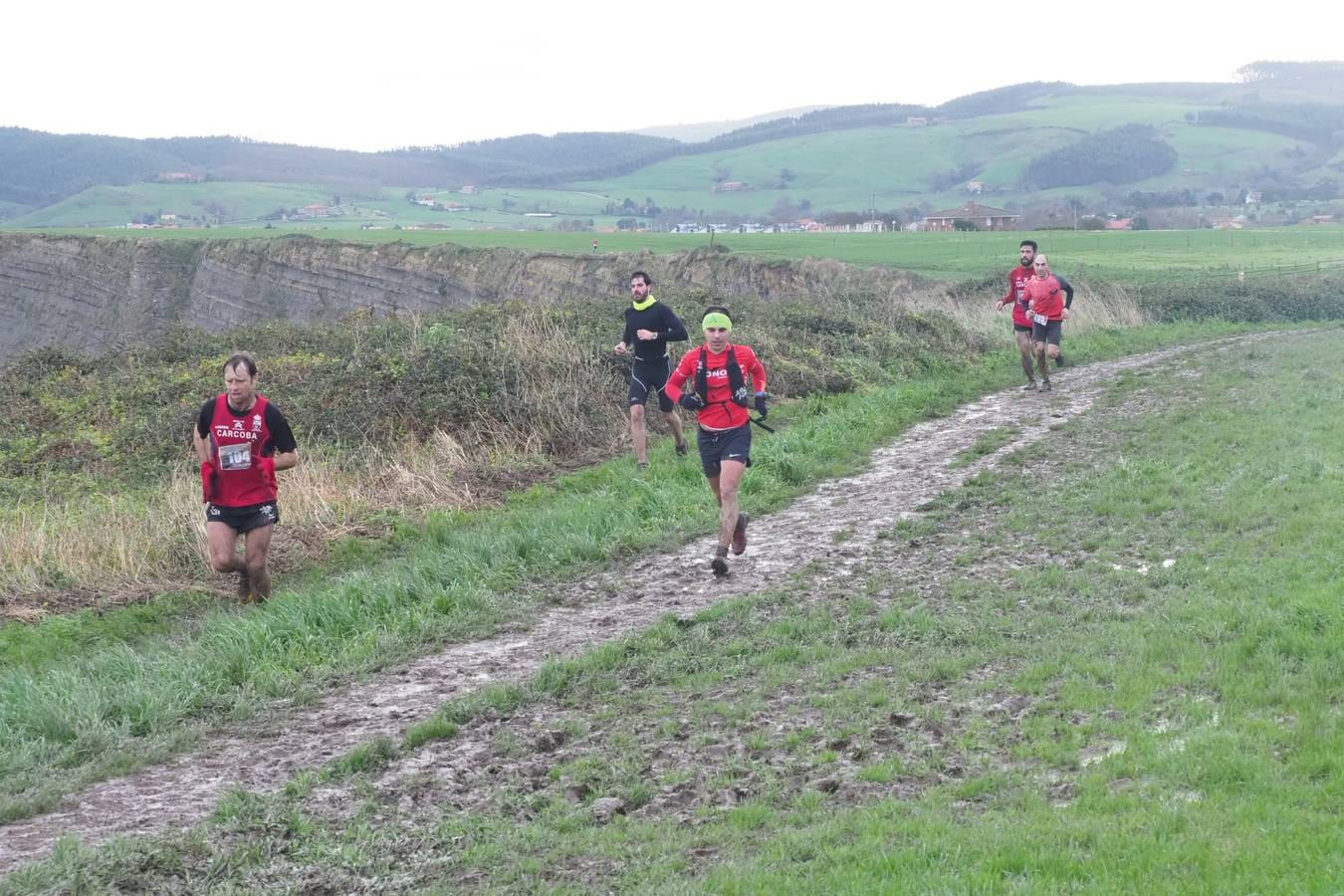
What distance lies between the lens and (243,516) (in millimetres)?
9398

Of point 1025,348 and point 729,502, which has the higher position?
point 1025,348

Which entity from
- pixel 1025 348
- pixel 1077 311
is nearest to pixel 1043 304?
pixel 1025 348

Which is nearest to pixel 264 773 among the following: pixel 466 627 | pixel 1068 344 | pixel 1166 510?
pixel 466 627

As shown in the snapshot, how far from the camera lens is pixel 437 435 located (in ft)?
48.8

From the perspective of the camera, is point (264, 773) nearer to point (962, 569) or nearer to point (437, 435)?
point (962, 569)

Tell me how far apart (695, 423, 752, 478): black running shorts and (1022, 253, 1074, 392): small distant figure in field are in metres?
10.1

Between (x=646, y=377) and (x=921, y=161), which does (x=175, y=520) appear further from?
(x=921, y=161)

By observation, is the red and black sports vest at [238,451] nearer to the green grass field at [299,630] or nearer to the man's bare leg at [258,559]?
the man's bare leg at [258,559]

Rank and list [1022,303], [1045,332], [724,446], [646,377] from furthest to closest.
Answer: [1022,303] → [1045,332] → [646,377] → [724,446]

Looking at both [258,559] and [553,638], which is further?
[258,559]

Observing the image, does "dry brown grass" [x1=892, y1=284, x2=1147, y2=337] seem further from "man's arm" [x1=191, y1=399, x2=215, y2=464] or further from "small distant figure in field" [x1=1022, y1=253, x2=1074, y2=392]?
"man's arm" [x1=191, y1=399, x2=215, y2=464]

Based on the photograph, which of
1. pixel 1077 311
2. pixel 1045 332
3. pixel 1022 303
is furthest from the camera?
pixel 1077 311

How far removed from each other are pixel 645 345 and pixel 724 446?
13.5ft

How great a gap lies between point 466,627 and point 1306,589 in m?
5.29
